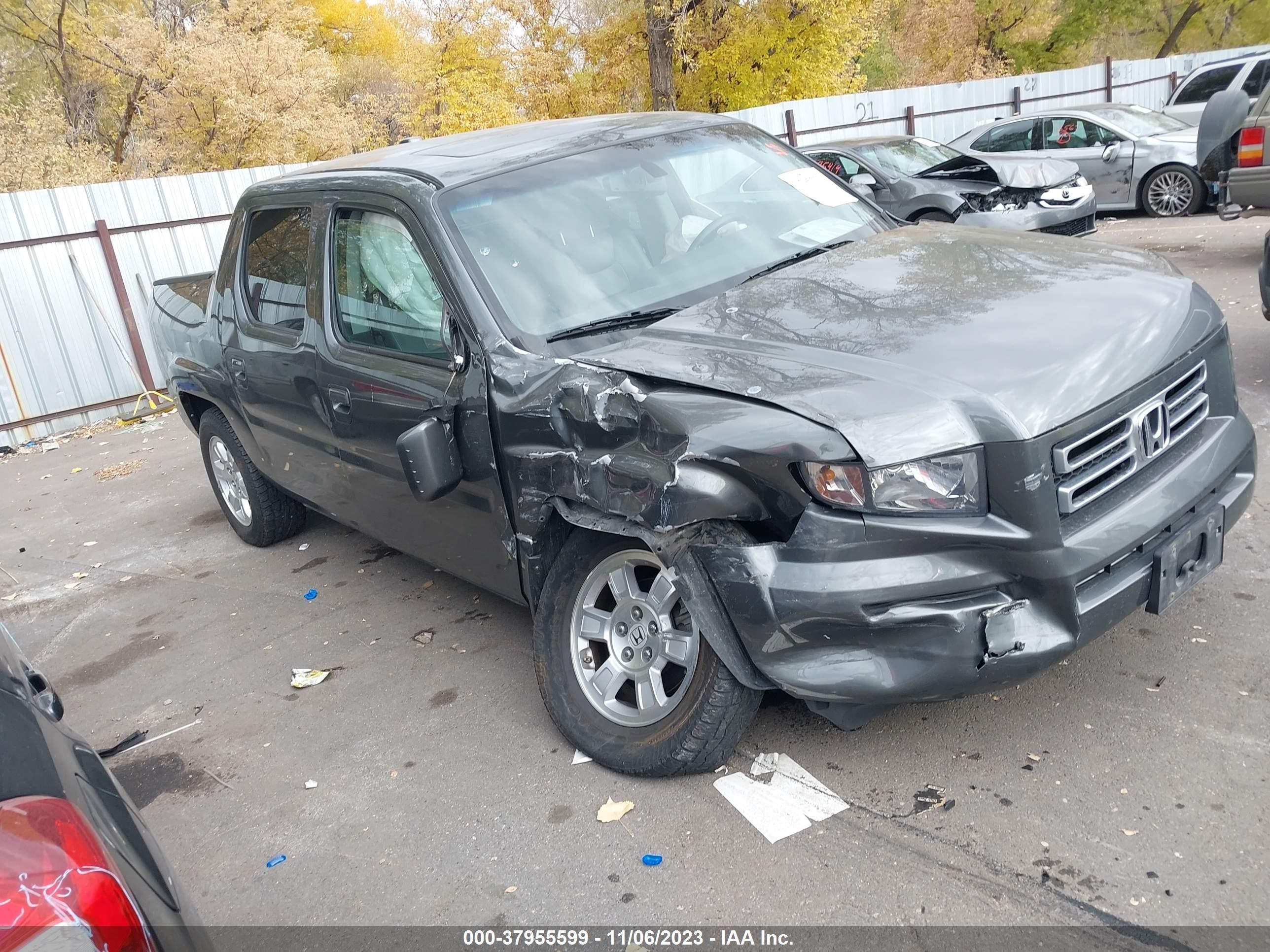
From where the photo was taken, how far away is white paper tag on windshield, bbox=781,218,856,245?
3.88 metres

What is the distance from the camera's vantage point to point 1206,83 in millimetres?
15609

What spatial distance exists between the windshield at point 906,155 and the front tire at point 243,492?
25.5ft

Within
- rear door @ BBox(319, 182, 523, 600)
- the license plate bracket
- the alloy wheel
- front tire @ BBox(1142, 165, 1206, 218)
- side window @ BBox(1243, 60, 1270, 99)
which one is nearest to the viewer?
the license plate bracket

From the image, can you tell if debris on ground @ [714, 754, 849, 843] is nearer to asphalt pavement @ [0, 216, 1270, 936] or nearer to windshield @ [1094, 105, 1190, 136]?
asphalt pavement @ [0, 216, 1270, 936]

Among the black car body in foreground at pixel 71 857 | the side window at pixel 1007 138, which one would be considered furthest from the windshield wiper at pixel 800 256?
the side window at pixel 1007 138

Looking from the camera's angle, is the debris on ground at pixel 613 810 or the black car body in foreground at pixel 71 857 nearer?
the black car body in foreground at pixel 71 857

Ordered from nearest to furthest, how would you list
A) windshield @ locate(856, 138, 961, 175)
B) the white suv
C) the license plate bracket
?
1. the license plate bracket
2. windshield @ locate(856, 138, 961, 175)
3. the white suv

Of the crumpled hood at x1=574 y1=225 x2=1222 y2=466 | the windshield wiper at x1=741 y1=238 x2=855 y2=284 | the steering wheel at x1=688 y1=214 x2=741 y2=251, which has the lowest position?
the crumpled hood at x1=574 y1=225 x2=1222 y2=466

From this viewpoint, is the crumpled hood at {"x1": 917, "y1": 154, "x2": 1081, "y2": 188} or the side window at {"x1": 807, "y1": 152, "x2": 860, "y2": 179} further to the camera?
the side window at {"x1": 807, "y1": 152, "x2": 860, "y2": 179}

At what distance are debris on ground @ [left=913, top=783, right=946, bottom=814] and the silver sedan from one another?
34.1ft

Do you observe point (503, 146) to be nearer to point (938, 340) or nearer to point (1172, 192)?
point (938, 340)

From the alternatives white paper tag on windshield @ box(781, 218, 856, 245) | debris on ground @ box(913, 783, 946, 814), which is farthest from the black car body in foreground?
Answer: white paper tag on windshield @ box(781, 218, 856, 245)

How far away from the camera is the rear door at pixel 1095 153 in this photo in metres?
12.3

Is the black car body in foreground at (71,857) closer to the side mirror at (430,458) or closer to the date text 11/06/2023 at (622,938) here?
the date text 11/06/2023 at (622,938)
